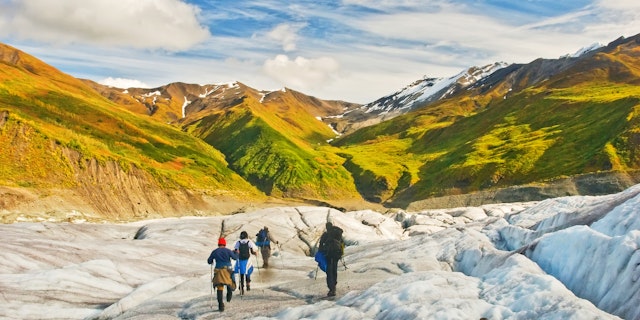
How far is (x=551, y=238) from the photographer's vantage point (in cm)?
2247

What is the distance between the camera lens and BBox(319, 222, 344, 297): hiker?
2292 centimetres

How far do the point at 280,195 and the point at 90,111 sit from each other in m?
66.2

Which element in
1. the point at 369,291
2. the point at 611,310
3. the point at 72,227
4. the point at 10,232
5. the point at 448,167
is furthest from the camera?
the point at 448,167

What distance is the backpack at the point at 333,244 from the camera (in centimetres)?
2317

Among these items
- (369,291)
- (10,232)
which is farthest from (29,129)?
(369,291)

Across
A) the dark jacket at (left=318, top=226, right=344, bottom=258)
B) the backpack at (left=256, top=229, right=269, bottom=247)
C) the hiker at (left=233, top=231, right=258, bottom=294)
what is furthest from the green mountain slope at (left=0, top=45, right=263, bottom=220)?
the dark jacket at (left=318, top=226, right=344, bottom=258)

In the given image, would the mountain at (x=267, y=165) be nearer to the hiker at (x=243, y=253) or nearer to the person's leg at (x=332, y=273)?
the hiker at (x=243, y=253)

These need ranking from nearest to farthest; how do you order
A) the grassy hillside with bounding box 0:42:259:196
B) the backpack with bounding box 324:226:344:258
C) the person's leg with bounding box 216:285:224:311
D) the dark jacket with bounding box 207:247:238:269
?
the person's leg with bounding box 216:285:224:311
the dark jacket with bounding box 207:247:238:269
the backpack with bounding box 324:226:344:258
the grassy hillside with bounding box 0:42:259:196

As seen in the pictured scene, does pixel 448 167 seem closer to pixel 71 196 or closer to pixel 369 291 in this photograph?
pixel 71 196

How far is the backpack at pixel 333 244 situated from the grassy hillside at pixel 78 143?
8901 centimetres

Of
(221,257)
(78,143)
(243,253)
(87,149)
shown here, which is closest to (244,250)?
(243,253)

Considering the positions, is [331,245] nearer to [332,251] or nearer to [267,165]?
[332,251]

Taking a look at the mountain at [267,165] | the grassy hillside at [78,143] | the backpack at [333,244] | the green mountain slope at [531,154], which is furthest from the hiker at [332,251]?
the green mountain slope at [531,154]

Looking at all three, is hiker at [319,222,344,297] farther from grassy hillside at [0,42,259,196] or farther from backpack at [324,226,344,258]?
grassy hillside at [0,42,259,196]
